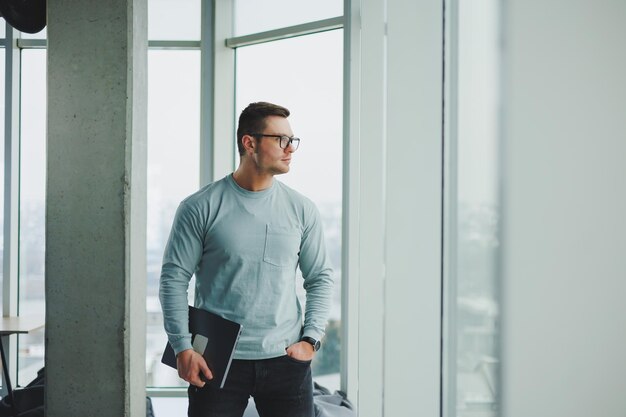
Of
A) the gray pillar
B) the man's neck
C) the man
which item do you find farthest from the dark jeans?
the man's neck

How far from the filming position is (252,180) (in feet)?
6.12

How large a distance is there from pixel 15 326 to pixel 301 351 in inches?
104

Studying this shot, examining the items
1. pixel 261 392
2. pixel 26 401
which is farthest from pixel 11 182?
pixel 261 392

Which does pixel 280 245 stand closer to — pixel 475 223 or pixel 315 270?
pixel 315 270

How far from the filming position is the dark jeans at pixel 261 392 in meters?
1.63

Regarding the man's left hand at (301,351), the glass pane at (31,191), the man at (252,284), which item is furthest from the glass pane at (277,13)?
the man's left hand at (301,351)

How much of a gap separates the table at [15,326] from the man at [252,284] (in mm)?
2057

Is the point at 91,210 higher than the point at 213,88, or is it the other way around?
the point at 213,88

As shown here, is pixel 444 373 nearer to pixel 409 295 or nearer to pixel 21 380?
pixel 409 295

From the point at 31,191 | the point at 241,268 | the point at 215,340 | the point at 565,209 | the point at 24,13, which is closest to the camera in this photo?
the point at 565,209

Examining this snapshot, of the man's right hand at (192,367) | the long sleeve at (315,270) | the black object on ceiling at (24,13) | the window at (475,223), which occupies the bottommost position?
the man's right hand at (192,367)

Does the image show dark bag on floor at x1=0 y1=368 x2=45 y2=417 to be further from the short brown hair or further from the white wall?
the white wall

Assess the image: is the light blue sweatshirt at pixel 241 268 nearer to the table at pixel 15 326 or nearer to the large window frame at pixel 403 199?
the large window frame at pixel 403 199

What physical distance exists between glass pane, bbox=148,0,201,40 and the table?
7.78 ft
